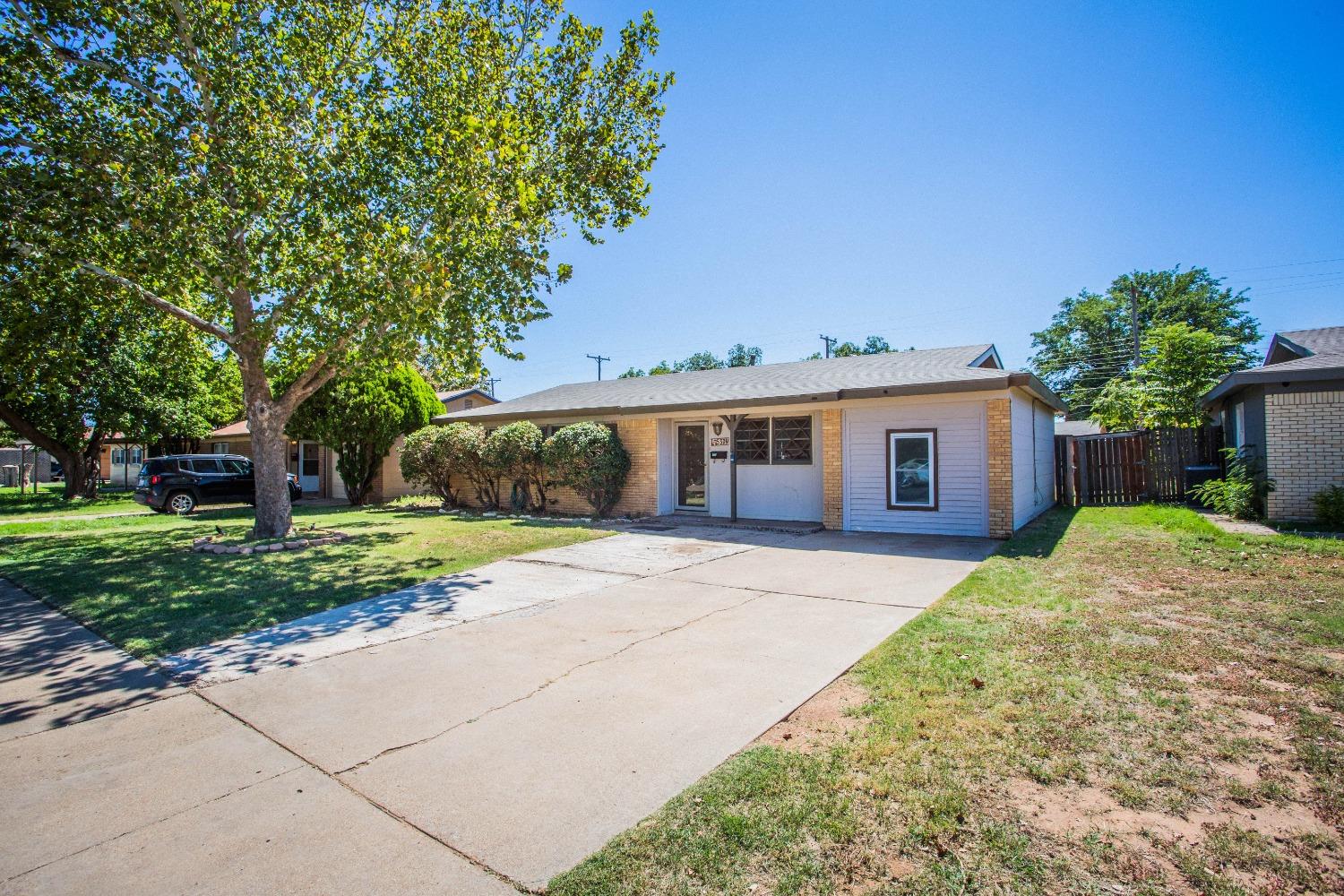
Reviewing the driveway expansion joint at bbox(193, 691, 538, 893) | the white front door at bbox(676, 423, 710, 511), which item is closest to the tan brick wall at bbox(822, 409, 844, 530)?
the white front door at bbox(676, 423, 710, 511)

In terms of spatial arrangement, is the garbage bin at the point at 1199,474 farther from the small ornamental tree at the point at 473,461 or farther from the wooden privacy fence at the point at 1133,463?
the small ornamental tree at the point at 473,461

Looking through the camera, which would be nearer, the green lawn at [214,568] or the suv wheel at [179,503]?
the green lawn at [214,568]

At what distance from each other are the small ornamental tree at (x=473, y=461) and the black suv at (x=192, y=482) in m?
5.25

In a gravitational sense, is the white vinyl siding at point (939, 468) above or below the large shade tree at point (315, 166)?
below

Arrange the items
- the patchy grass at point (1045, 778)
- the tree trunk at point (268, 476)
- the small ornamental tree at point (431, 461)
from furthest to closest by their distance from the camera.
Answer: the small ornamental tree at point (431, 461) → the tree trunk at point (268, 476) → the patchy grass at point (1045, 778)

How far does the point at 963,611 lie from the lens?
5652mm

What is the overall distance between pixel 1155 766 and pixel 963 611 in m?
2.76

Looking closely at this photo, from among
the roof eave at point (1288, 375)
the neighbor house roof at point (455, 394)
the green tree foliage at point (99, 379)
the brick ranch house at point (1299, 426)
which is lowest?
the brick ranch house at point (1299, 426)

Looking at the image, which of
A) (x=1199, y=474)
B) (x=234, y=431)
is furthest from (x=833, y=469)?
(x=234, y=431)

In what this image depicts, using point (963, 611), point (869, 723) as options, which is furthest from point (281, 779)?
point (963, 611)

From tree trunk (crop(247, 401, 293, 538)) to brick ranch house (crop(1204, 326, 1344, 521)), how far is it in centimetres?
1637

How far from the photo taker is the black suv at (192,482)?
17.4 meters

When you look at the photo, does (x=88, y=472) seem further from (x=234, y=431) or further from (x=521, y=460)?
(x=521, y=460)

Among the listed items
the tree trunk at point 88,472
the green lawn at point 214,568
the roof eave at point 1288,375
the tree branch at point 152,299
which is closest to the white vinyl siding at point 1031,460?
the roof eave at point 1288,375
